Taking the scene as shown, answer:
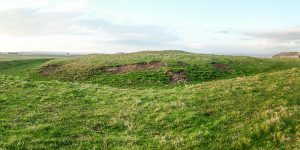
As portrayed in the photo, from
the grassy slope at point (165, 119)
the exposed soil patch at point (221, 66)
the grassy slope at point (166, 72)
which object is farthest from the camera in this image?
the exposed soil patch at point (221, 66)

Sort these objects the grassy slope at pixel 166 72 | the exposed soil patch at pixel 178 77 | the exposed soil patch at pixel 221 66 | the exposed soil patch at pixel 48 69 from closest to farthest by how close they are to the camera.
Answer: the exposed soil patch at pixel 178 77 < the grassy slope at pixel 166 72 < the exposed soil patch at pixel 221 66 < the exposed soil patch at pixel 48 69

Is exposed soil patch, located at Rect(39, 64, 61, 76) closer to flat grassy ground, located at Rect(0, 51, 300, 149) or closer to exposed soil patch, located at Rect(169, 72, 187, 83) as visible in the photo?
exposed soil patch, located at Rect(169, 72, 187, 83)

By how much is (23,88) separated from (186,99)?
16.9 metres

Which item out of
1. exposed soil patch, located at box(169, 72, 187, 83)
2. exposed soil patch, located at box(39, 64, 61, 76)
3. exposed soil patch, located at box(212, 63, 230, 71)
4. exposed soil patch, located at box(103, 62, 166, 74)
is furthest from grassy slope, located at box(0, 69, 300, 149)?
exposed soil patch, located at box(39, 64, 61, 76)

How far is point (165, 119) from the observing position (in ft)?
64.2

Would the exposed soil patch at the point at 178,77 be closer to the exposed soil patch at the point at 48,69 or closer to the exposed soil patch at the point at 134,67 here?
the exposed soil patch at the point at 134,67

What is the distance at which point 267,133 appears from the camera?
51.5 ft

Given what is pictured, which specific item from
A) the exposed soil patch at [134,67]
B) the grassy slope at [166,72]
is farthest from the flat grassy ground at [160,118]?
the exposed soil patch at [134,67]

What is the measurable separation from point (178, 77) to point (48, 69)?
1152 inches

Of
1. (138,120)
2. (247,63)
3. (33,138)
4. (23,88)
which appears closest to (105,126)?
(138,120)

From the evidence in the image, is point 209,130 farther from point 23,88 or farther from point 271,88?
point 23,88

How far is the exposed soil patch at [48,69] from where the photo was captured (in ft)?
201

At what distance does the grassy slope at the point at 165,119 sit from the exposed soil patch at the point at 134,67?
24.8 m

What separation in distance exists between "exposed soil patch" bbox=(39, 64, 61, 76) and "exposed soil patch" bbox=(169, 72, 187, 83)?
80.6ft
